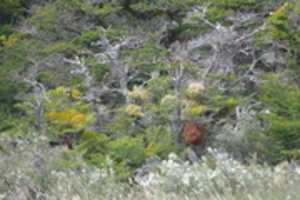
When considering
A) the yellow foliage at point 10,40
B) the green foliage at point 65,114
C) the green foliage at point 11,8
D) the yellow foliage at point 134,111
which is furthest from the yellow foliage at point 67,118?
the green foliage at point 11,8

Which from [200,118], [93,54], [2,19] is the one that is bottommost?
[2,19]

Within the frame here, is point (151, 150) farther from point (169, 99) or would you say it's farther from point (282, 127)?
point (282, 127)

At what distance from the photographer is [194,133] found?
390 inches

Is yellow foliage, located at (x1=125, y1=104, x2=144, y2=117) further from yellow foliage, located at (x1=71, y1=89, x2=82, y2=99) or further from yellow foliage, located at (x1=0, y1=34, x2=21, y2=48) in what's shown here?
yellow foliage, located at (x1=0, y1=34, x2=21, y2=48)

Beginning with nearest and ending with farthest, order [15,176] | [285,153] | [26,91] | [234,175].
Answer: [234,175] → [15,176] → [285,153] → [26,91]

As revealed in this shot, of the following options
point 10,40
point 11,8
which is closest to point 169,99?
point 10,40

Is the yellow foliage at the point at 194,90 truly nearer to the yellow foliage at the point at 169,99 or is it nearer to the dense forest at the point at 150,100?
the dense forest at the point at 150,100

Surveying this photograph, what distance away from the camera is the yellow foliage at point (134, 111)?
1039 centimetres

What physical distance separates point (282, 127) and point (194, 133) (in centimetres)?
130

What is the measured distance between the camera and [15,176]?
7.95 m

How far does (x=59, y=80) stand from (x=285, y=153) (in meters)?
5.19

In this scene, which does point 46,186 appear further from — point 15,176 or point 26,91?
point 26,91

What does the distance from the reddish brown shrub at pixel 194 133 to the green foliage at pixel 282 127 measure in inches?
34.4

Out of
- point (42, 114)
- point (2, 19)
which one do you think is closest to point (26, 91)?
point (42, 114)
